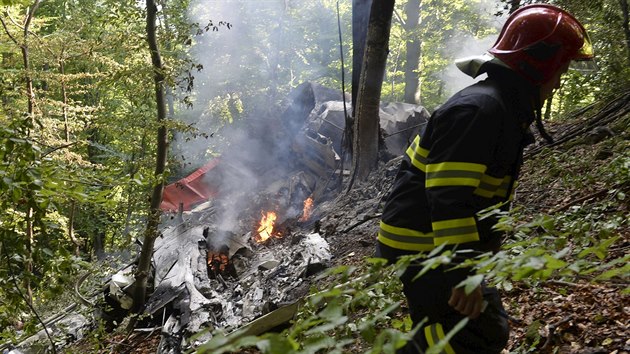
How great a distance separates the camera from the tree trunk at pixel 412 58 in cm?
2620

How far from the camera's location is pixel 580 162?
5895 millimetres

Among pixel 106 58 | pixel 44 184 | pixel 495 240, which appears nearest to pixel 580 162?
pixel 495 240

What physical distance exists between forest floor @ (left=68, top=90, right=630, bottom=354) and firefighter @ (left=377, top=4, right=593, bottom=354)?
0.41 m

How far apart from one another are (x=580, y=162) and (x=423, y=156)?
14.5 ft

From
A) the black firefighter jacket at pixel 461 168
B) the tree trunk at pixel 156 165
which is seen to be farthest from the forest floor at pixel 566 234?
the tree trunk at pixel 156 165

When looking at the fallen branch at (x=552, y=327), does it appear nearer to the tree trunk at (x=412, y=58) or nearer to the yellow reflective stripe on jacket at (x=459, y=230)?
the yellow reflective stripe on jacket at (x=459, y=230)

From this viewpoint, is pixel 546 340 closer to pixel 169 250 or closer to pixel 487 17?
pixel 169 250

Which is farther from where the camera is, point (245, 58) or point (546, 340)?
point (245, 58)

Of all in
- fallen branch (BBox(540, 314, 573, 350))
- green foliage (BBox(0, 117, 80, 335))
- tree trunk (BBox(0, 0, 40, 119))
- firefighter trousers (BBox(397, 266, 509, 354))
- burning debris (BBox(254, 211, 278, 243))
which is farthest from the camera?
burning debris (BBox(254, 211, 278, 243))

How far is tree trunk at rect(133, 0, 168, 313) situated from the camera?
6.33 m

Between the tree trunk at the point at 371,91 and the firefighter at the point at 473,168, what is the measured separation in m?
7.28

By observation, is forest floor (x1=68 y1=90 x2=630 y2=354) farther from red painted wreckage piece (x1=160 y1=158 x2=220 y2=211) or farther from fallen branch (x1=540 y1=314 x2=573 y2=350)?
red painted wreckage piece (x1=160 y1=158 x2=220 y2=211)

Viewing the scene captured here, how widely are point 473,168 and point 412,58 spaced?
2599 cm

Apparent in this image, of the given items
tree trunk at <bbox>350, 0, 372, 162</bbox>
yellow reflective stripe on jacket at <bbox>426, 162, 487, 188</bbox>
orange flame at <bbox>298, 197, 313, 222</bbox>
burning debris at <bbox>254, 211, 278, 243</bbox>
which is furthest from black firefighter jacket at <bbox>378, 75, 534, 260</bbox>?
burning debris at <bbox>254, 211, 278, 243</bbox>
